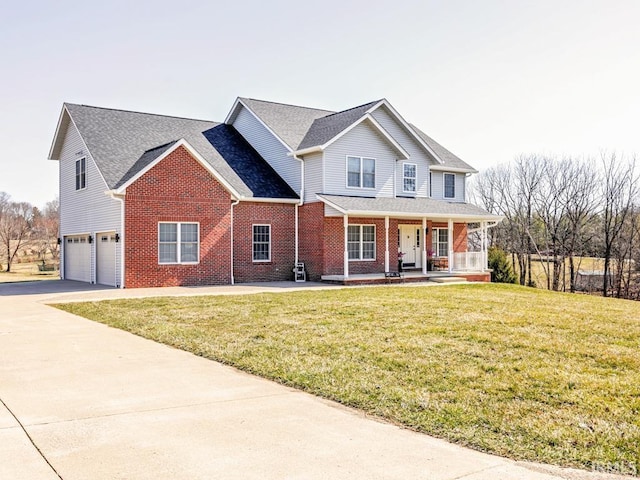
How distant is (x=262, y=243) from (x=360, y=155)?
Answer: 19.2 ft

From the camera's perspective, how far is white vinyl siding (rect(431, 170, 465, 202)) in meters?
30.7

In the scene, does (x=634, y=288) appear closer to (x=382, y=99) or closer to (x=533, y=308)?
(x=382, y=99)

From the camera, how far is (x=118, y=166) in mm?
22438

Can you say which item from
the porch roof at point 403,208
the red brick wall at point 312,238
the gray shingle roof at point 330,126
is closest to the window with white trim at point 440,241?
the porch roof at point 403,208

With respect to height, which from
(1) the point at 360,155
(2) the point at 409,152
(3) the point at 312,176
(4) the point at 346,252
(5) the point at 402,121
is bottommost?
(4) the point at 346,252

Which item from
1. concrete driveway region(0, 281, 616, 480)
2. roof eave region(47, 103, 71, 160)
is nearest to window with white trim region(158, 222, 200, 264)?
roof eave region(47, 103, 71, 160)

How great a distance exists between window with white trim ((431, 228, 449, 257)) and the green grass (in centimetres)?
1429

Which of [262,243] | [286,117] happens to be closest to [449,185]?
[286,117]

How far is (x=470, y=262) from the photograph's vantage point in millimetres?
28672

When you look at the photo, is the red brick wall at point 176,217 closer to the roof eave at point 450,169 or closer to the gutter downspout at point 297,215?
the gutter downspout at point 297,215

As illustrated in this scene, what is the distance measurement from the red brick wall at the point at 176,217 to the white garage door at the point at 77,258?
4645mm

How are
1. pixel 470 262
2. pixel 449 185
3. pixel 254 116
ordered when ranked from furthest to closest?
pixel 449 185 < pixel 470 262 < pixel 254 116

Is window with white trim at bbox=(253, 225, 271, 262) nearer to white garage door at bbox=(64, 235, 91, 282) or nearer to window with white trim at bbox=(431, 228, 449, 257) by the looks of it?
white garage door at bbox=(64, 235, 91, 282)

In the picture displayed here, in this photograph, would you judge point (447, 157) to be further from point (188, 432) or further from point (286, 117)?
point (188, 432)
